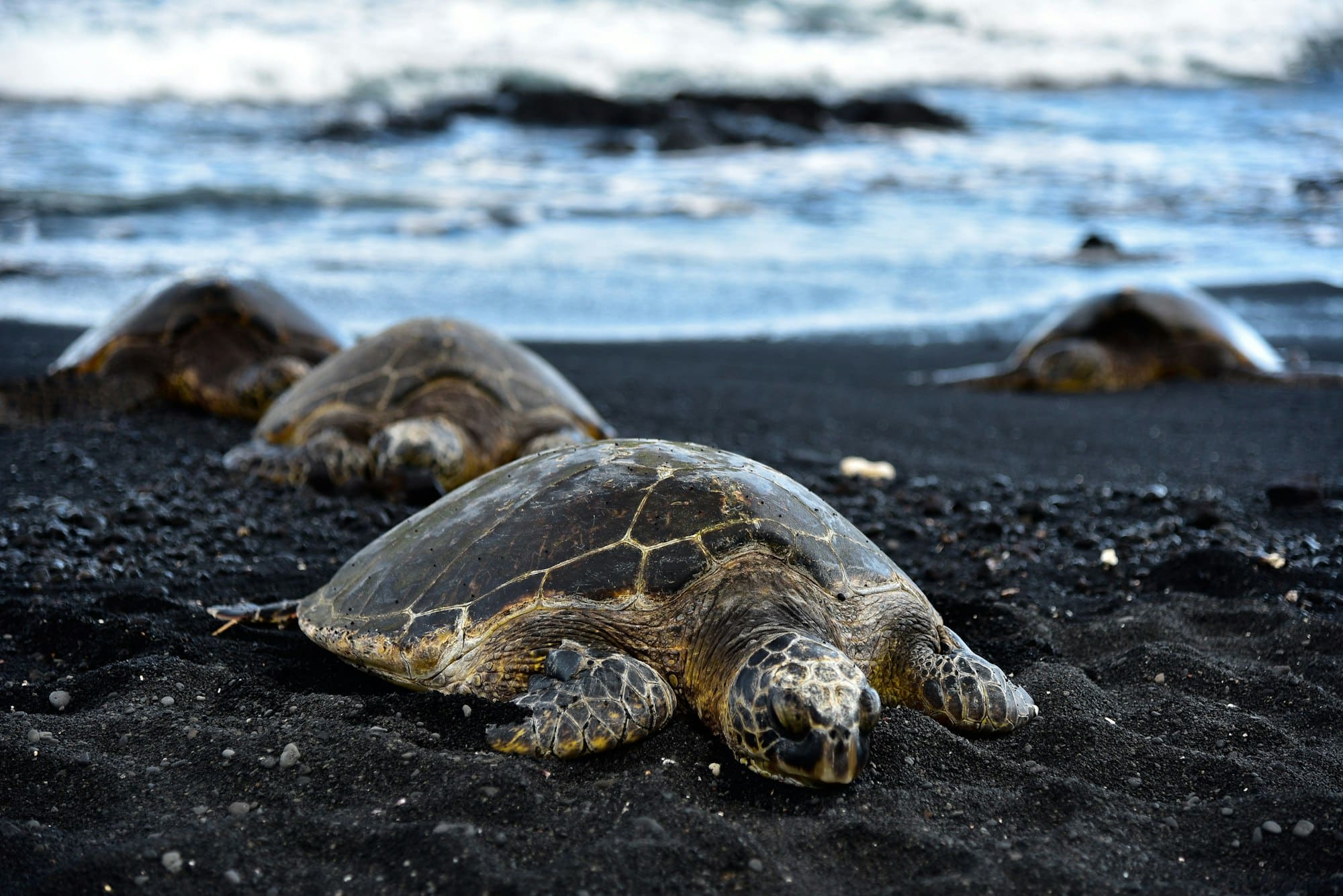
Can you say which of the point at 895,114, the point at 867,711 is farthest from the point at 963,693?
the point at 895,114

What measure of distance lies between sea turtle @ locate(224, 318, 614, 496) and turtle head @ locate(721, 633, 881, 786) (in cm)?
289

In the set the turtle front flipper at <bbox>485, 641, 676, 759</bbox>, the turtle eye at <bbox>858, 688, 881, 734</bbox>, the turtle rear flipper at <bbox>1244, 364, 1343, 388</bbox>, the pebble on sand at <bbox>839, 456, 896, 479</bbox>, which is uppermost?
the turtle eye at <bbox>858, 688, 881, 734</bbox>

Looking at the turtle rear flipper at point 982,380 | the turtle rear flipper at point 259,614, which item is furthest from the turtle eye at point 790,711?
the turtle rear flipper at point 982,380

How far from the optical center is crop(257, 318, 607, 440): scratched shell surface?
5520 millimetres

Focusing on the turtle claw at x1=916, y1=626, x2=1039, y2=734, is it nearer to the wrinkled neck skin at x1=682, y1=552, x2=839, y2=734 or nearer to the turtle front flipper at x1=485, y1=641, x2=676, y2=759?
the wrinkled neck skin at x1=682, y1=552, x2=839, y2=734

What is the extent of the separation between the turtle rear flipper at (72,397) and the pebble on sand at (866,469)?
4.52 meters

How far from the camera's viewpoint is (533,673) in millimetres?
2762

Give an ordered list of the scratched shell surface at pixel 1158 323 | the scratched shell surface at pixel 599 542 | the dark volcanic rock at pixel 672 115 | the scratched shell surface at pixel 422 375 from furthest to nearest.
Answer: the dark volcanic rock at pixel 672 115
the scratched shell surface at pixel 1158 323
the scratched shell surface at pixel 422 375
the scratched shell surface at pixel 599 542

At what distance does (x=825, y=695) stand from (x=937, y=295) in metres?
9.68

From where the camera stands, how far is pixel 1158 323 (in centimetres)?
886

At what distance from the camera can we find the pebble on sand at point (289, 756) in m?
2.49

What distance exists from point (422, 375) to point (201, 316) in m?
2.68

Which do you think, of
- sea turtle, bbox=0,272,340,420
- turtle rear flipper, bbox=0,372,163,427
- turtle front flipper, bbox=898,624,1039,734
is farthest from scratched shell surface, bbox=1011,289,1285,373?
turtle rear flipper, bbox=0,372,163,427

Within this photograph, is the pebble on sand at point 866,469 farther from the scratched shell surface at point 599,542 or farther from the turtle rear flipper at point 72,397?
the turtle rear flipper at point 72,397
